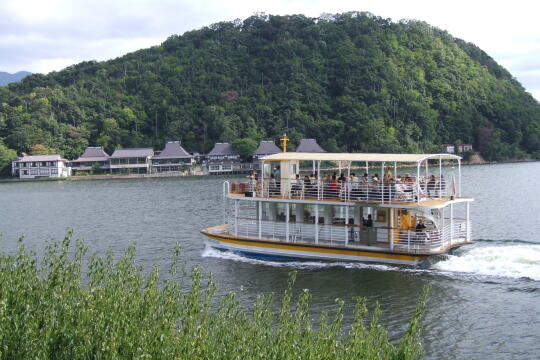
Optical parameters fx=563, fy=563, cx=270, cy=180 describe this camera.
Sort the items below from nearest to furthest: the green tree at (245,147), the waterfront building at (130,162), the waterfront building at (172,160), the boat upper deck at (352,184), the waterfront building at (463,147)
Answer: the boat upper deck at (352,184) → the green tree at (245,147) → the waterfront building at (130,162) → the waterfront building at (172,160) → the waterfront building at (463,147)

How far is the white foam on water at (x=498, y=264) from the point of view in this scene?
24625 mm

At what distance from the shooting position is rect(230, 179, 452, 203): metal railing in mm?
25725

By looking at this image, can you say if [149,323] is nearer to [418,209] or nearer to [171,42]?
[418,209]

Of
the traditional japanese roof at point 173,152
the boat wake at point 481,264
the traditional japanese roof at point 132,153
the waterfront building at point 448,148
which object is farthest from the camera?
the waterfront building at point 448,148

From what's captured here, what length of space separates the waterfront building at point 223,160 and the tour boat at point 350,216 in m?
93.2

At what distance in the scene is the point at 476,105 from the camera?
479ft

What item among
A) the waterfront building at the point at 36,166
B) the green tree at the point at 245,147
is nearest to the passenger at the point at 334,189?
the green tree at the point at 245,147

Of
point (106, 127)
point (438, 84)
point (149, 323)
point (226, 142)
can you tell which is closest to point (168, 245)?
point (149, 323)

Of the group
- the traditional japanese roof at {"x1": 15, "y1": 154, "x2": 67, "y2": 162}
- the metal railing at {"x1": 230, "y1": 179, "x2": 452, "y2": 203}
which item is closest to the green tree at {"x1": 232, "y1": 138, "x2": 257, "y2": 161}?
the traditional japanese roof at {"x1": 15, "y1": 154, "x2": 67, "y2": 162}

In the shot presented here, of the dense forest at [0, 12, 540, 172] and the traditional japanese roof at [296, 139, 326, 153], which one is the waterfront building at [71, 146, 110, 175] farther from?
the traditional japanese roof at [296, 139, 326, 153]

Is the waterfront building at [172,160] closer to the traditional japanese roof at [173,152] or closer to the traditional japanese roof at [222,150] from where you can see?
the traditional japanese roof at [173,152]

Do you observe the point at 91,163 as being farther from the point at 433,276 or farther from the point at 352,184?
the point at 433,276

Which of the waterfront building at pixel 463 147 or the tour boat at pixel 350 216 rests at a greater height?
the waterfront building at pixel 463 147

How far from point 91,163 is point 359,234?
109m
